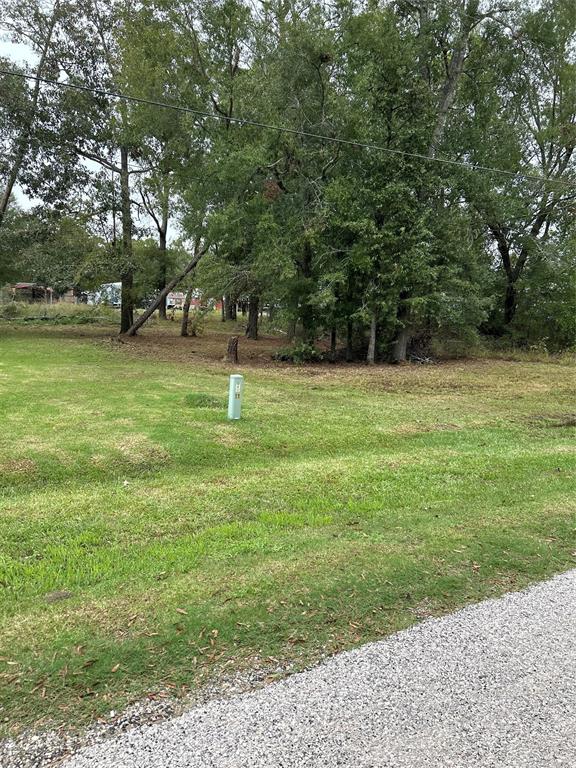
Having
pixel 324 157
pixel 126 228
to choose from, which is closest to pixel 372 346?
pixel 324 157

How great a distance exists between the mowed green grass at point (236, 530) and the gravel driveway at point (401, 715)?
0.19 metres

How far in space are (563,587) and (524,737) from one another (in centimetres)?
131

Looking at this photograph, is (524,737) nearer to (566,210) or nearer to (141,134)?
(141,134)

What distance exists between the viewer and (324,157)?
13.5m

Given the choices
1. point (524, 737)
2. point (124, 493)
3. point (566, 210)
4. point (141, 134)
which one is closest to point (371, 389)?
point (124, 493)

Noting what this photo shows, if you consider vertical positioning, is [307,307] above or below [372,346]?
above

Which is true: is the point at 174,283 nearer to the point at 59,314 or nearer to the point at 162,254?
the point at 162,254

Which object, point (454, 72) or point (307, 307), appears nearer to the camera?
point (454, 72)

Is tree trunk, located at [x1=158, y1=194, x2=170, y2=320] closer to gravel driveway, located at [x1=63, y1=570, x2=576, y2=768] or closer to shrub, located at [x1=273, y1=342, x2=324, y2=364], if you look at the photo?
shrub, located at [x1=273, y1=342, x2=324, y2=364]

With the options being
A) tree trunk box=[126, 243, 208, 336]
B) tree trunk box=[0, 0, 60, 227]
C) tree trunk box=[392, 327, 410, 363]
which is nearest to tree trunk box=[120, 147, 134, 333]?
tree trunk box=[126, 243, 208, 336]

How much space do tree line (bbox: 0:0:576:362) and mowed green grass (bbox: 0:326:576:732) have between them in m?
Answer: 7.18

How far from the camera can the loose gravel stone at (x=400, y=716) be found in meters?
1.68

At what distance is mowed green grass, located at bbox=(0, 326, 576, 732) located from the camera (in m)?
2.21

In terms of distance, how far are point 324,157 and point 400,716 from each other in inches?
544
